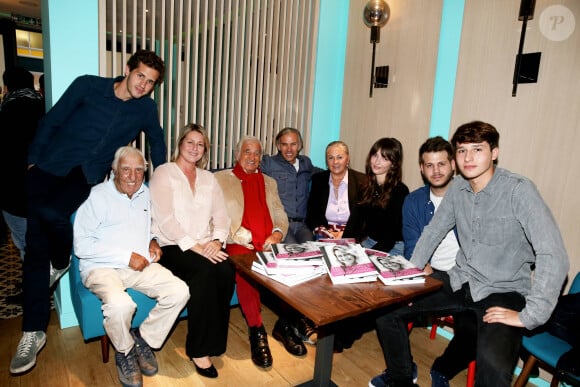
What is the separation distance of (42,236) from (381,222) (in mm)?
2163

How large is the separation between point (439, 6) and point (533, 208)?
184cm

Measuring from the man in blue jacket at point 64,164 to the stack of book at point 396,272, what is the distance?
5.70 feet

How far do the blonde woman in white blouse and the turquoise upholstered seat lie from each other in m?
1.66

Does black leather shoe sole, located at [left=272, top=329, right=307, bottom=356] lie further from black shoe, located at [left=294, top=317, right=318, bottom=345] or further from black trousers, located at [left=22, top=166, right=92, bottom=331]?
black trousers, located at [left=22, top=166, right=92, bottom=331]

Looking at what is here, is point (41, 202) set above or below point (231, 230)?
above

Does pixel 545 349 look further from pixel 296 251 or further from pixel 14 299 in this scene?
pixel 14 299

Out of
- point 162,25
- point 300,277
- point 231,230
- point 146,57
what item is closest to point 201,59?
point 162,25

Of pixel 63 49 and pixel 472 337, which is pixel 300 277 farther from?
pixel 63 49

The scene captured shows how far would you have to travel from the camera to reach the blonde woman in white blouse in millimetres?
2260

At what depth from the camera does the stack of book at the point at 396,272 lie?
1.77 meters

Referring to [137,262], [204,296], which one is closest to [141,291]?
[137,262]

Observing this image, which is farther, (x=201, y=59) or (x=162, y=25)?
(x=201, y=59)

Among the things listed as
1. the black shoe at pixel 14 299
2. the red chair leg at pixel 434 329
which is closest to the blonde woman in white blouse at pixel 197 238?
the black shoe at pixel 14 299

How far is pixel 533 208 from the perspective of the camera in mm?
1771
